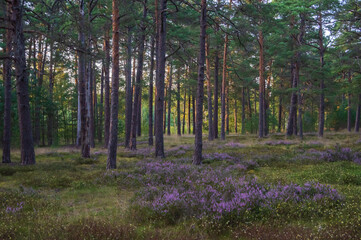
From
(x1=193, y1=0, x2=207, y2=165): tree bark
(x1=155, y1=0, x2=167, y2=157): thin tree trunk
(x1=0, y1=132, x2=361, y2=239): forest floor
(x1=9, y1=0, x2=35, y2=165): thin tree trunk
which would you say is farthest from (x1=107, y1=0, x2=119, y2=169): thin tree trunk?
(x1=9, y1=0, x2=35, y2=165): thin tree trunk

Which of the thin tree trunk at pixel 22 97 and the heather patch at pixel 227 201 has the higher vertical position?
the thin tree trunk at pixel 22 97

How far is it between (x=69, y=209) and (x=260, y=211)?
4.66m

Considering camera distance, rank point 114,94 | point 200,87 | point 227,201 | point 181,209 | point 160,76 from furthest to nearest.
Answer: point 160,76
point 200,87
point 114,94
point 227,201
point 181,209

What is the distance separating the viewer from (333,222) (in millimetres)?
4625

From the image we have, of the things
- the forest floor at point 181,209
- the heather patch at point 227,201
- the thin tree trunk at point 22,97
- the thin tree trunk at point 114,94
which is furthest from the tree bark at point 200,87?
the thin tree trunk at point 22,97

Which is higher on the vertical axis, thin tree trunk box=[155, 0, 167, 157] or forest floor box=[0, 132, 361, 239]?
thin tree trunk box=[155, 0, 167, 157]

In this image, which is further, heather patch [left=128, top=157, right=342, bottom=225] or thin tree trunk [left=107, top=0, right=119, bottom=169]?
thin tree trunk [left=107, top=0, right=119, bottom=169]

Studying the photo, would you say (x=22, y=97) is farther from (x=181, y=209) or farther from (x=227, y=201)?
(x=227, y=201)

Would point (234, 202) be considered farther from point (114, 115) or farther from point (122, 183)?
point (114, 115)

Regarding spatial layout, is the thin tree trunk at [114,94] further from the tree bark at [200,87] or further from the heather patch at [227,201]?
the heather patch at [227,201]

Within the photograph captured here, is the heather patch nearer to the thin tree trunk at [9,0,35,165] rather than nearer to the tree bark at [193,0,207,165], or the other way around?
the tree bark at [193,0,207,165]

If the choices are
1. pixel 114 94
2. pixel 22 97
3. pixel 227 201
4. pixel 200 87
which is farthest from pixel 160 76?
pixel 227 201

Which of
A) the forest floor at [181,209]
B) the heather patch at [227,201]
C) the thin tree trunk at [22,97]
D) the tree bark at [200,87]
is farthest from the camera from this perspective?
the thin tree trunk at [22,97]

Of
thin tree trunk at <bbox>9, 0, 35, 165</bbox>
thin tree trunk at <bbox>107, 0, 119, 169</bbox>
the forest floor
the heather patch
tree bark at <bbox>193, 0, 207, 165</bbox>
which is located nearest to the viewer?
the forest floor
